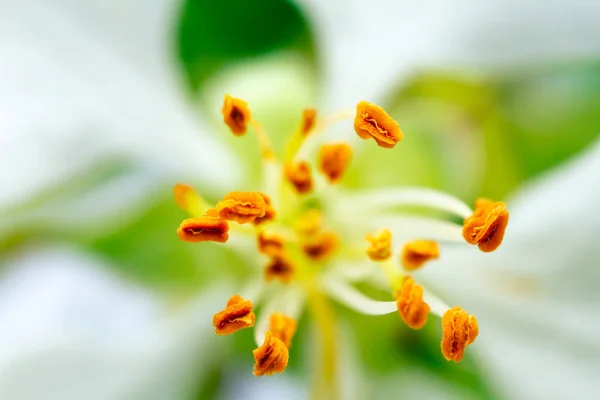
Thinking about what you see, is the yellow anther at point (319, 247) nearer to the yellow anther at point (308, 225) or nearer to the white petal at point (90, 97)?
the yellow anther at point (308, 225)

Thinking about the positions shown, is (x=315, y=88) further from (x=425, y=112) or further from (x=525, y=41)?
(x=525, y=41)

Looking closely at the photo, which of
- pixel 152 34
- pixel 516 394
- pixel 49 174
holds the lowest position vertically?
pixel 516 394

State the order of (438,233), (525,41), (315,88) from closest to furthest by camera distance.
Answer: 1. (438,233)
2. (525,41)
3. (315,88)

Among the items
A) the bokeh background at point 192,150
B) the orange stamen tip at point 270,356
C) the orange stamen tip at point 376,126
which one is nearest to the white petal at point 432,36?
the bokeh background at point 192,150

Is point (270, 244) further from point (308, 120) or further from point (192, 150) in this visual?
point (192, 150)

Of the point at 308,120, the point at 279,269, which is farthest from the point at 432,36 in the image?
the point at 279,269

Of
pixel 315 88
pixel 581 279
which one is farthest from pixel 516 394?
pixel 315 88
